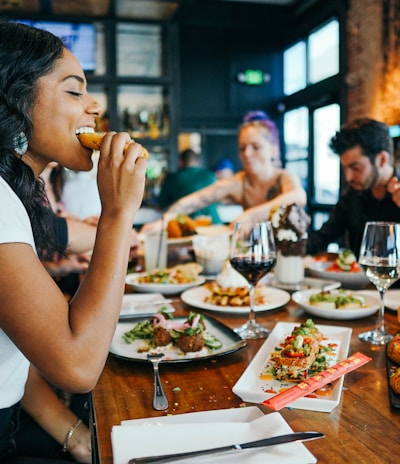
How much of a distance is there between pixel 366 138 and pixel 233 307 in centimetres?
181

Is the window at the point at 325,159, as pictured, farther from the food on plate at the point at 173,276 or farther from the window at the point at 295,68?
the food on plate at the point at 173,276

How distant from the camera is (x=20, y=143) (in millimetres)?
1002

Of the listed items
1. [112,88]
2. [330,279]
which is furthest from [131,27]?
[330,279]

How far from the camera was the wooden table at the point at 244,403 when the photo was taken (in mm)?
695

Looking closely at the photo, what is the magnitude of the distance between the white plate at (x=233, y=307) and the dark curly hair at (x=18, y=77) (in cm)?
65

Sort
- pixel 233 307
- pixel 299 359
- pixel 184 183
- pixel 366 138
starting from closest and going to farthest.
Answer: pixel 299 359, pixel 233 307, pixel 366 138, pixel 184 183

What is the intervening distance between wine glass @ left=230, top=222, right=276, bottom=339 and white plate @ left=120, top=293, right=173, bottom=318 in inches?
11.2

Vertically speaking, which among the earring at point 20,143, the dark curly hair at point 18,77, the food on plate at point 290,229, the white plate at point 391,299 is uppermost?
the dark curly hair at point 18,77

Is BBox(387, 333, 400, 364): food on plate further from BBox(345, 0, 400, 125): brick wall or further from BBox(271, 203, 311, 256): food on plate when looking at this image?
BBox(345, 0, 400, 125): brick wall

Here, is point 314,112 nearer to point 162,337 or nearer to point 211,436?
point 162,337

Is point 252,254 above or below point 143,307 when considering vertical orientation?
above

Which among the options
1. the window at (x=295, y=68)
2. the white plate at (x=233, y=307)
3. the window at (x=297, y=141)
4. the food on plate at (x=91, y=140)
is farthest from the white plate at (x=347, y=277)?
the window at (x=295, y=68)

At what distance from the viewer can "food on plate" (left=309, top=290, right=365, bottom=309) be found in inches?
51.4

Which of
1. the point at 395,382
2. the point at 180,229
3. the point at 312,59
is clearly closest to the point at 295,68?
the point at 312,59
